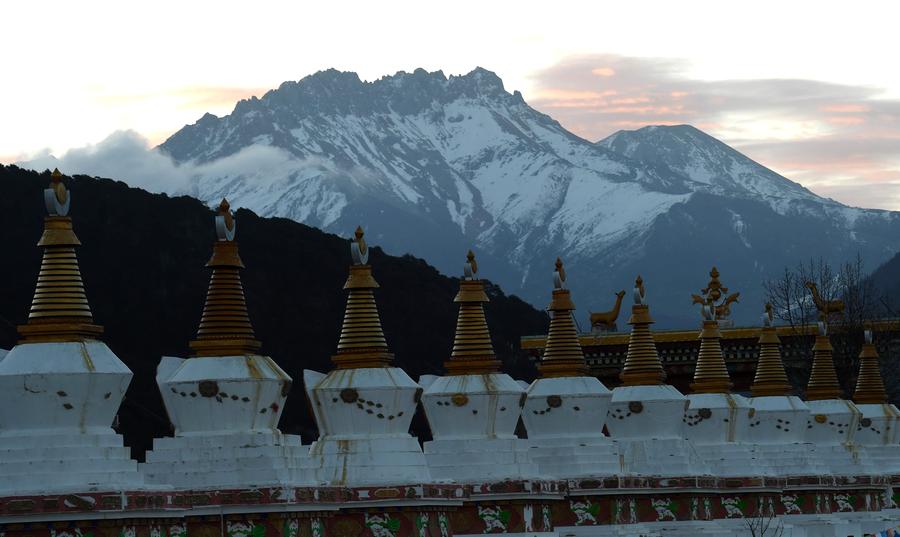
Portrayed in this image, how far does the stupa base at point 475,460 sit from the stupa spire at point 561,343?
4.86 metres

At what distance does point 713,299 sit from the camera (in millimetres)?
66312

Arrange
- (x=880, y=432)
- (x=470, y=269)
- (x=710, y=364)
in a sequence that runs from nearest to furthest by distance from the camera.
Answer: (x=470, y=269) → (x=710, y=364) → (x=880, y=432)

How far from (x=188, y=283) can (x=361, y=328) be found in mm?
43929

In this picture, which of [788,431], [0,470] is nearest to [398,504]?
[0,470]

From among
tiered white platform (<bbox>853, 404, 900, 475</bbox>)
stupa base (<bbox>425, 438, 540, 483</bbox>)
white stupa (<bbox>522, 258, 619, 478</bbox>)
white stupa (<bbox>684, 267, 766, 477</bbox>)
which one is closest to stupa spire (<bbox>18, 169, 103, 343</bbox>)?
stupa base (<bbox>425, 438, 540, 483</bbox>)

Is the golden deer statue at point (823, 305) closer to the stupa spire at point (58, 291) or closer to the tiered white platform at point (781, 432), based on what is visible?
the tiered white platform at point (781, 432)

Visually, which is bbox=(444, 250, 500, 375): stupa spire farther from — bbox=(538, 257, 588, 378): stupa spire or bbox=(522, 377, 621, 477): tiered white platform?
bbox=(538, 257, 588, 378): stupa spire

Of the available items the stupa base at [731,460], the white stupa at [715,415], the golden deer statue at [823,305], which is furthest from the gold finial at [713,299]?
the stupa base at [731,460]

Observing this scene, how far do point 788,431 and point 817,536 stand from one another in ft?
11.0

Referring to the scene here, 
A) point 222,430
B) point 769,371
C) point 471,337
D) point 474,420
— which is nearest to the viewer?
point 222,430

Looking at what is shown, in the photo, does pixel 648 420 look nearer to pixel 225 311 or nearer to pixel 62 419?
pixel 225 311

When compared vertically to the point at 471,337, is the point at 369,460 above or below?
below

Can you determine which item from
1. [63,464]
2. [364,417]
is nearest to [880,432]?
[364,417]

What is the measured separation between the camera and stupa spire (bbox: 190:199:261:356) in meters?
39.7
